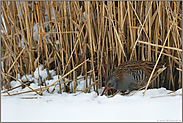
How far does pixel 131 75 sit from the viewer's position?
161 cm

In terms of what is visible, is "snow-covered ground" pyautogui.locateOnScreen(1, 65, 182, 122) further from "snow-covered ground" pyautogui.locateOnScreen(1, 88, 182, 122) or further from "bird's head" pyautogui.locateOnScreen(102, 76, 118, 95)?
"bird's head" pyautogui.locateOnScreen(102, 76, 118, 95)

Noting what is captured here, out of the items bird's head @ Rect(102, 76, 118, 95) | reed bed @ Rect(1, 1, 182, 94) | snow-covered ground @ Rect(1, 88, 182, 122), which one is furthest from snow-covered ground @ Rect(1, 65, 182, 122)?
reed bed @ Rect(1, 1, 182, 94)

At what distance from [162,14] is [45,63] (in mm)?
1327

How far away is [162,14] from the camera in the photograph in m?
1.65

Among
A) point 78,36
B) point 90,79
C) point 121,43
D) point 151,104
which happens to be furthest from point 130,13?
point 151,104

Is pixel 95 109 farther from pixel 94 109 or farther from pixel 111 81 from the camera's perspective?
pixel 111 81

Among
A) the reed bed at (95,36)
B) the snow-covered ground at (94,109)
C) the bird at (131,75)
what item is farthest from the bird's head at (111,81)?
the snow-covered ground at (94,109)

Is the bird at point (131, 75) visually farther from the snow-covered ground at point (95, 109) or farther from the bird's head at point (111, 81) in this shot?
the snow-covered ground at point (95, 109)

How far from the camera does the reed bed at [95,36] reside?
1564mm

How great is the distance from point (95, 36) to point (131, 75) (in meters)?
0.54

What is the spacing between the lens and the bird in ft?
5.24

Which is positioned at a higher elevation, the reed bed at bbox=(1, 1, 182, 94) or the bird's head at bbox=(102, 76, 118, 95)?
the reed bed at bbox=(1, 1, 182, 94)

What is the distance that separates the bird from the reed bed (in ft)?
0.36

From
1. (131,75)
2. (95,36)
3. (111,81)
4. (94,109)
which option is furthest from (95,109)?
(95,36)
